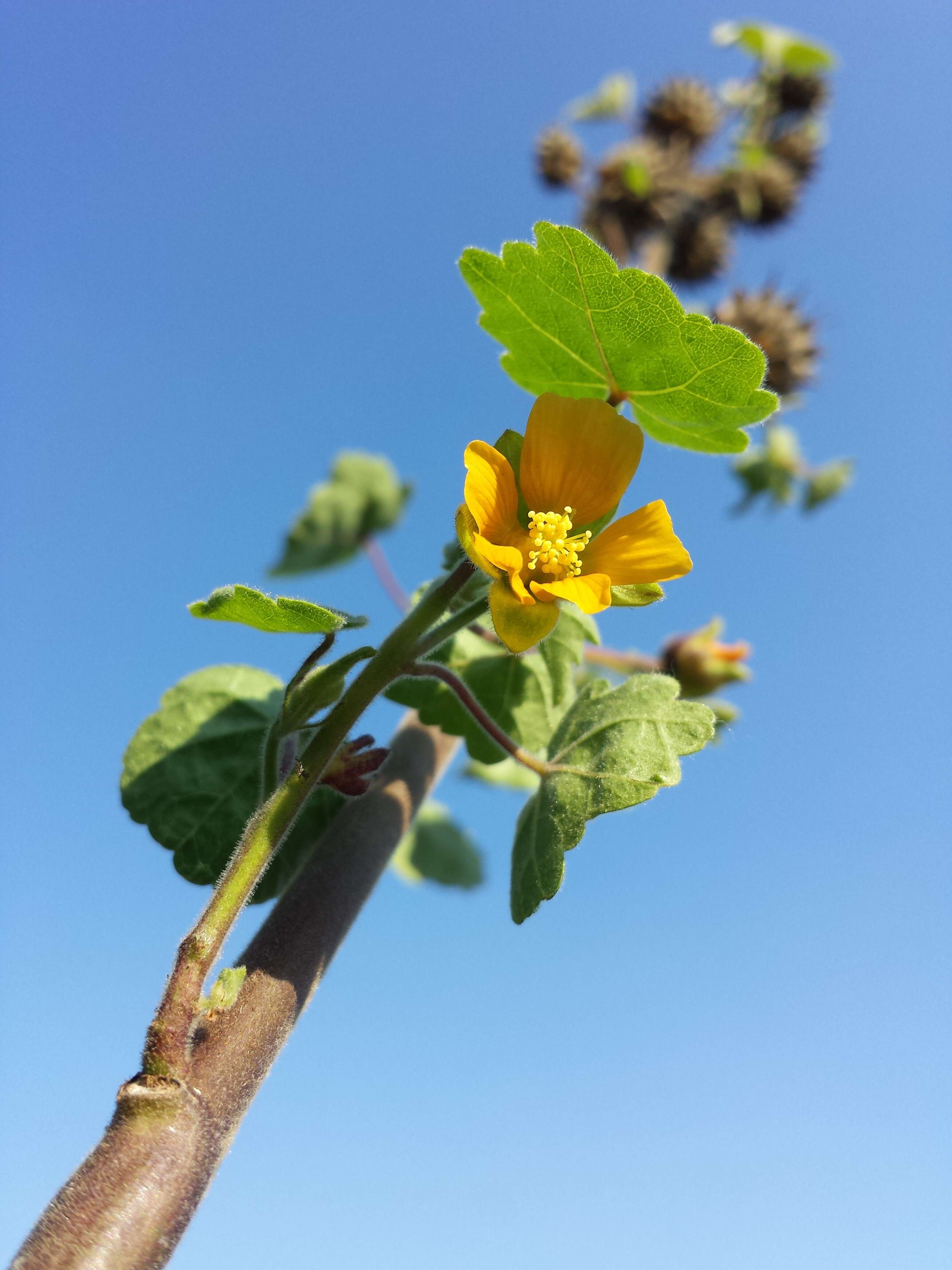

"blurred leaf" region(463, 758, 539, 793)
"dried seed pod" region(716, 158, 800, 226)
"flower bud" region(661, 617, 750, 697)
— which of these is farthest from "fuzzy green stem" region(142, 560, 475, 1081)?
"dried seed pod" region(716, 158, 800, 226)

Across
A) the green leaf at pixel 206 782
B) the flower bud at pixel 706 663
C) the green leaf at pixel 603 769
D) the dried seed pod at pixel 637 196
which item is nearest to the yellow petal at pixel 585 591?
the green leaf at pixel 603 769

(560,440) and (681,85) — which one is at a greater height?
(681,85)

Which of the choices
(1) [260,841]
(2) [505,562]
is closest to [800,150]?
(2) [505,562]

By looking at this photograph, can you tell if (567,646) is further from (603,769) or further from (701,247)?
(701,247)

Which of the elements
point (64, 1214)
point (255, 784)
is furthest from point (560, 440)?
point (64, 1214)

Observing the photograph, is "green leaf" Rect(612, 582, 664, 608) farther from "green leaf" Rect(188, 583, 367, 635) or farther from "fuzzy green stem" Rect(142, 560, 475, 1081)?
"green leaf" Rect(188, 583, 367, 635)

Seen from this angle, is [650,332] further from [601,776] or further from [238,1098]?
[238,1098]

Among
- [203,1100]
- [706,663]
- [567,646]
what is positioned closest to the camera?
[203,1100]
